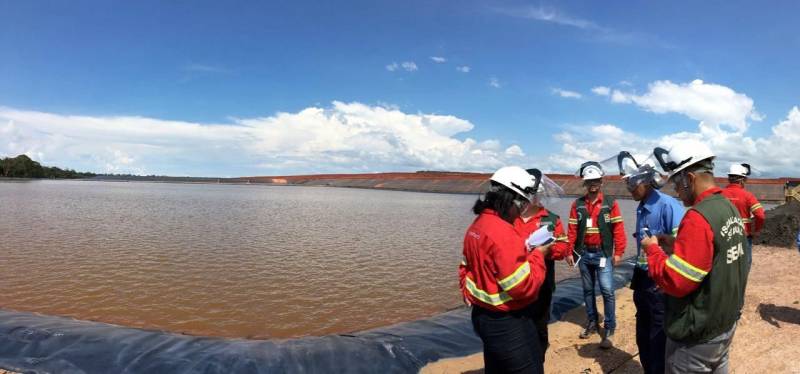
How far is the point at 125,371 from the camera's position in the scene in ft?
16.2

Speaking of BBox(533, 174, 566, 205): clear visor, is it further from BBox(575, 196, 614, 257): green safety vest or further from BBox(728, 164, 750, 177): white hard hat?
BBox(728, 164, 750, 177): white hard hat

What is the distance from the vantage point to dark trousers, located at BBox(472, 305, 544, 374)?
2.95 metres

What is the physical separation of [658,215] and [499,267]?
2.43 meters

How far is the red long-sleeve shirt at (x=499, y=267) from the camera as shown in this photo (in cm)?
277

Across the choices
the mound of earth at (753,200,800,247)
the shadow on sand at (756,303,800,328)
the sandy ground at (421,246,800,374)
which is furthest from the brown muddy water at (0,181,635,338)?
the mound of earth at (753,200,800,247)

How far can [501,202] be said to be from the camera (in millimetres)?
2955

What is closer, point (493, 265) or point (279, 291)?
point (493, 265)

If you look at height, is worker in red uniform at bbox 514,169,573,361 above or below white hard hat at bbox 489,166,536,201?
below

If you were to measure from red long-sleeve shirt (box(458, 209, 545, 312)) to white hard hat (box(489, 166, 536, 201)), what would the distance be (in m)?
0.22

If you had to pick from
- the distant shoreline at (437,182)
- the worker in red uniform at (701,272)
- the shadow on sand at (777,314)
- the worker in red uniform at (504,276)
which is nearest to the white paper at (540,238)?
the worker in red uniform at (504,276)

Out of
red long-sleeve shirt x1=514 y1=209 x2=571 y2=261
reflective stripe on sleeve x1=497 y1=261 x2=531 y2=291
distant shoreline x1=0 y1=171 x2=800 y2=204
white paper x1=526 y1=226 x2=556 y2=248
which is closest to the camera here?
reflective stripe on sleeve x1=497 y1=261 x2=531 y2=291

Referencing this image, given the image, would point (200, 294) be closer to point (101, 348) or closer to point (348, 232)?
point (101, 348)

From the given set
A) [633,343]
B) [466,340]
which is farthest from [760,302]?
[466,340]

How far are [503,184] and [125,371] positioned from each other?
470cm
